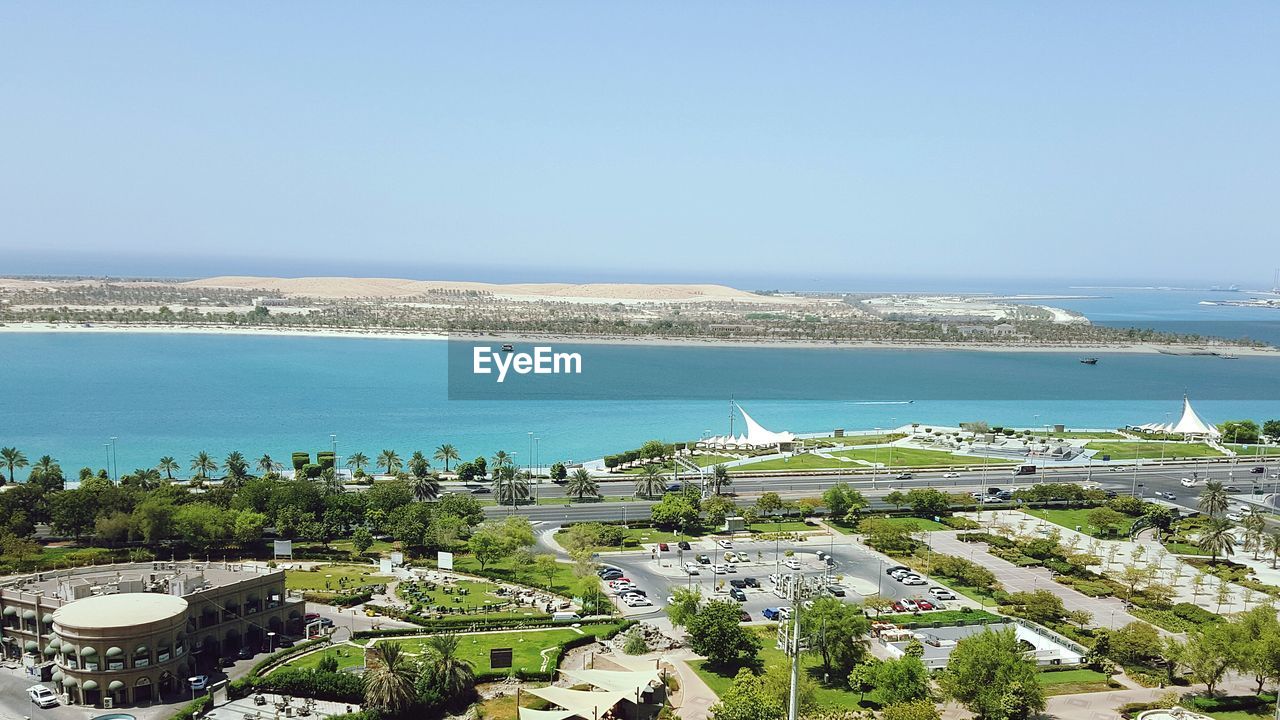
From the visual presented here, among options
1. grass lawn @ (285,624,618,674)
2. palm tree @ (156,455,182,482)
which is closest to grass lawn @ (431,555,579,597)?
grass lawn @ (285,624,618,674)

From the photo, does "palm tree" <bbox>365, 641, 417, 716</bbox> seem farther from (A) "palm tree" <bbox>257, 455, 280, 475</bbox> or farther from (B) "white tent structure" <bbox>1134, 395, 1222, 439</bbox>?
(B) "white tent structure" <bbox>1134, 395, 1222, 439</bbox>

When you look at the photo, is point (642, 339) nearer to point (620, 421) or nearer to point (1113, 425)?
point (620, 421)

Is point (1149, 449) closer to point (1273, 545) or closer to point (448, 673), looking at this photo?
point (1273, 545)

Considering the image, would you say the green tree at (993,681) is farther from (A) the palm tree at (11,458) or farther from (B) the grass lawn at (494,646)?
(A) the palm tree at (11,458)

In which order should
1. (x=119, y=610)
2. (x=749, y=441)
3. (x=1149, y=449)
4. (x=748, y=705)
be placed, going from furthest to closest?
(x=1149, y=449) → (x=749, y=441) → (x=119, y=610) → (x=748, y=705)

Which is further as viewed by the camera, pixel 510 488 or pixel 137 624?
pixel 510 488

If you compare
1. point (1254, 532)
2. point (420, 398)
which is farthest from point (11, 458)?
point (1254, 532)

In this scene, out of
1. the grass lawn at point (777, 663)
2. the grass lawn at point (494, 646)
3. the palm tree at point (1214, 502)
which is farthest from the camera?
the palm tree at point (1214, 502)

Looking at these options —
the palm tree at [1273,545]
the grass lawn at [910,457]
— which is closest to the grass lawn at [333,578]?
the grass lawn at [910,457]
